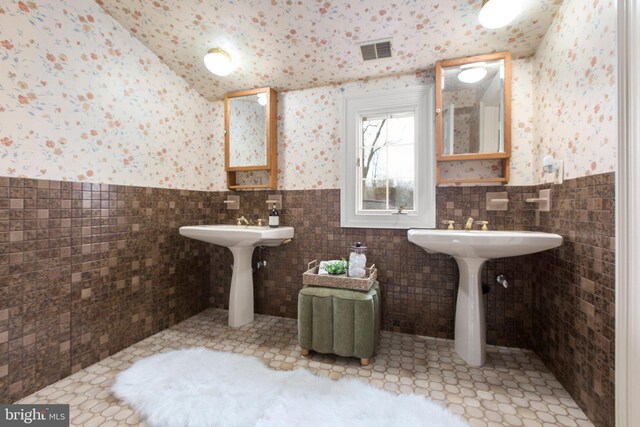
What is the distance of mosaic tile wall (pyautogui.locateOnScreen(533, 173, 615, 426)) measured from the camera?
3.80 feet

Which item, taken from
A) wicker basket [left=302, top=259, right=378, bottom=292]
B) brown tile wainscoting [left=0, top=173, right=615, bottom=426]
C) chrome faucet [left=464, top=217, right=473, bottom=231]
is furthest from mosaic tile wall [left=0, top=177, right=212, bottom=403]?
chrome faucet [left=464, top=217, right=473, bottom=231]

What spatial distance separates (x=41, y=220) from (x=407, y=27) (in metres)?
2.43

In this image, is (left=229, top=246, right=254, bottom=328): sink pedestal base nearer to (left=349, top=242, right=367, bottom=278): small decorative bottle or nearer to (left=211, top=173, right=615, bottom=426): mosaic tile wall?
(left=211, top=173, right=615, bottom=426): mosaic tile wall

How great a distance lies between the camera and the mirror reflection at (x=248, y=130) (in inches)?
96.1

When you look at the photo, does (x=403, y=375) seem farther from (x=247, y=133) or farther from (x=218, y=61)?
(x=218, y=61)

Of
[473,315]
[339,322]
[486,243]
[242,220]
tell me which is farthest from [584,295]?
[242,220]

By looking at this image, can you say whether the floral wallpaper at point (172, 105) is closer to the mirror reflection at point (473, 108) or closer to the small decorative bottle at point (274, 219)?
the mirror reflection at point (473, 108)

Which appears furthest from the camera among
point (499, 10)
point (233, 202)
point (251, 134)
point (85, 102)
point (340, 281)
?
point (233, 202)

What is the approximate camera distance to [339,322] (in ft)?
5.72

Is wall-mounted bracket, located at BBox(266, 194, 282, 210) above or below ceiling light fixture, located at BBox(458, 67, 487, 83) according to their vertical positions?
below

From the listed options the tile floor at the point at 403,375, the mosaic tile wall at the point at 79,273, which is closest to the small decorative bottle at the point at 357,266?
the tile floor at the point at 403,375

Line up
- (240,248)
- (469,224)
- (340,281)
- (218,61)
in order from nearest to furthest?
(340,281)
(469,224)
(218,61)
(240,248)

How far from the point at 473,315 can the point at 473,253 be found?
17.6 inches

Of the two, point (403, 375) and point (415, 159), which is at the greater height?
point (415, 159)
